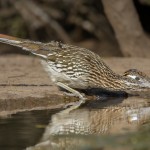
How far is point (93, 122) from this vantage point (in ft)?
35.5

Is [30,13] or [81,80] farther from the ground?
[30,13]

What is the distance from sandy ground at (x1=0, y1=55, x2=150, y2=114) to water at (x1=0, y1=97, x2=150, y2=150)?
47cm

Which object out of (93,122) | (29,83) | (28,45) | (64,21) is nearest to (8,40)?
(28,45)

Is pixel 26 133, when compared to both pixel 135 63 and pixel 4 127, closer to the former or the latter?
pixel 4 127

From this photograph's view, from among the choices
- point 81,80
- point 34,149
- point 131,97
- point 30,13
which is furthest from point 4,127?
point 30,13

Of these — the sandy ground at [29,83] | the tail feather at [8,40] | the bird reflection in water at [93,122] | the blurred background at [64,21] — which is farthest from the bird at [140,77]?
the blurred background at [64,21]

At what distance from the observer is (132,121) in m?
10.9

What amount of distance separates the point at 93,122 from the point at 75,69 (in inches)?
66.8

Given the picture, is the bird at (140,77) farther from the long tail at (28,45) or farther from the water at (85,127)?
the long tail at (28,45)

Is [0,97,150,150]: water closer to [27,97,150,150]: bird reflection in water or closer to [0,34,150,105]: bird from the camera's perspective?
[27,97,150,150]: bird reflection in water

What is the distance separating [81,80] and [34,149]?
329cm

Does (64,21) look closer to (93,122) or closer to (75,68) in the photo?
(75,68)

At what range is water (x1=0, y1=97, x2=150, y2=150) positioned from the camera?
9.16m

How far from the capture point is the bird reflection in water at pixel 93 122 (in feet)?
30.9
